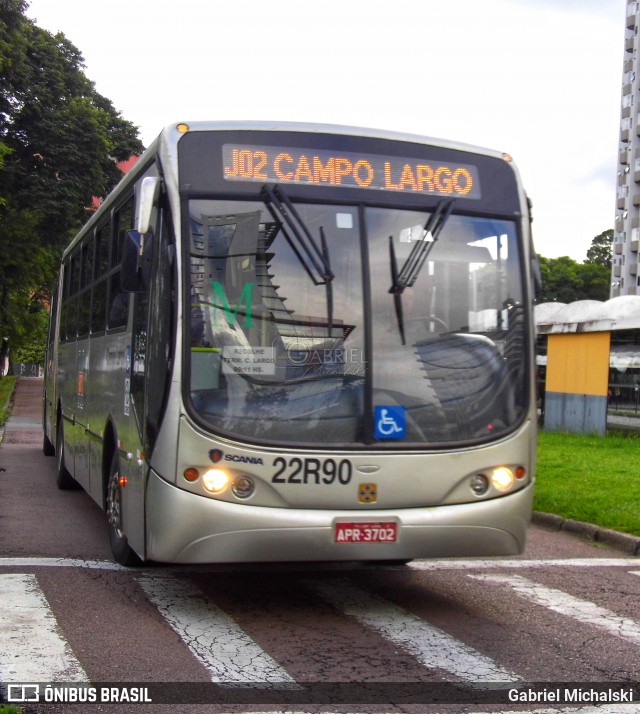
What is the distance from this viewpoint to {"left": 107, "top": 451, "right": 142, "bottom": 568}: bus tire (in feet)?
26.8

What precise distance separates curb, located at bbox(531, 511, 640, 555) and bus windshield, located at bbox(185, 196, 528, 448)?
13.1 ft

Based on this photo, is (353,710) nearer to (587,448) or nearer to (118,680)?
(118,680)

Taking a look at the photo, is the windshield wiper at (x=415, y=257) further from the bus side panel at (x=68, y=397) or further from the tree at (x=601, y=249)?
the tree at (x=601, y=249)

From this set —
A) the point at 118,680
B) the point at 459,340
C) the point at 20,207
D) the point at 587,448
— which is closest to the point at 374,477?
the point at 459,340

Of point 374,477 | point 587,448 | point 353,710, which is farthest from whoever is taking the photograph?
point 587,448

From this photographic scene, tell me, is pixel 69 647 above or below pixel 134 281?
below

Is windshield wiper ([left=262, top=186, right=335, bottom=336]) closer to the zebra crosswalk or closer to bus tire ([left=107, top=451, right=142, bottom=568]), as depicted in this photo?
the zebra crosswalk

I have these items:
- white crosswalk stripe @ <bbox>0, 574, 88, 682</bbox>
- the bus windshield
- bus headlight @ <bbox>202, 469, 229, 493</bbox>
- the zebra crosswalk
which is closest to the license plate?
the bus windshield

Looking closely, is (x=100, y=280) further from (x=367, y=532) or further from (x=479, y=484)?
(x=479, y=484)

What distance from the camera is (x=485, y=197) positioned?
721 centimetres

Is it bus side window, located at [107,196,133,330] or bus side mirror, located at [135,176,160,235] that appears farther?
bus side window, located at [107,196,133,330]

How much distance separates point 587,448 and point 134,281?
13177 mm

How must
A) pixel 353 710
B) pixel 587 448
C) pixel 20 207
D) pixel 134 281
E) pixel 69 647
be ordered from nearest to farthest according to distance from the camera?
pixel 353 710 → pixel 69 647 → pixel 134 281 → pixel 587 448 → pixel 20 207

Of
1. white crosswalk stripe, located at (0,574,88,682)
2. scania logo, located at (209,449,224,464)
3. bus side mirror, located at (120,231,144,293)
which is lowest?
white crosswalk stripe, located at (0,574,88,682)
